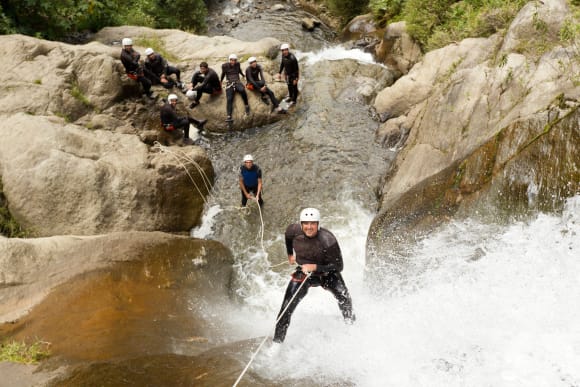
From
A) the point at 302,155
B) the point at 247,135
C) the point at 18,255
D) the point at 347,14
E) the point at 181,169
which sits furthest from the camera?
the point at 347,14

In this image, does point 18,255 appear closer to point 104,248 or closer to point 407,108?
point 104,248

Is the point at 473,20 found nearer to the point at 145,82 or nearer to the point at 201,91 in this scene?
the point at 201,91

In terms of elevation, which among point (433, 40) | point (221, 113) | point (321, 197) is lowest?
point (321, 197)

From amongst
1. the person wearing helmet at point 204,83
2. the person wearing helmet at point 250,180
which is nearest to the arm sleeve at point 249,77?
the person wearing helmet at point 204,83

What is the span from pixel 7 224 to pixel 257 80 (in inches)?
298

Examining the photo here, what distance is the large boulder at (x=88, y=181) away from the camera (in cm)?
774

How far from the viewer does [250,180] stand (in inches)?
364

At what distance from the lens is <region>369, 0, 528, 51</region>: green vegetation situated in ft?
35.8

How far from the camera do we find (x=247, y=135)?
40.7ft

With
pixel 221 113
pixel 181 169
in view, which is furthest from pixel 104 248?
pixel 221 113

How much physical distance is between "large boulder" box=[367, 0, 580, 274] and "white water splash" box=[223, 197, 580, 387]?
40 centimetres

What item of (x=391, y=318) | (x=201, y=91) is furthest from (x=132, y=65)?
(x=391, y=318)

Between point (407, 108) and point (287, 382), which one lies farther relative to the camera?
point (407, 108)

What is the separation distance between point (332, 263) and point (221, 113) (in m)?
8.15
